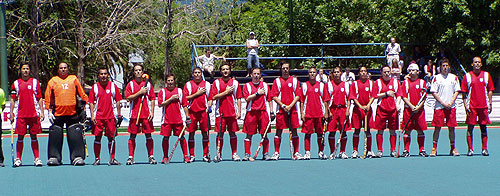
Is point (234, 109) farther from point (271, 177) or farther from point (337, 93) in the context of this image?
point (271, 177)

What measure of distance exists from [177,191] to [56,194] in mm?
1569

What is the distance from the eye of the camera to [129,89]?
13117 mm

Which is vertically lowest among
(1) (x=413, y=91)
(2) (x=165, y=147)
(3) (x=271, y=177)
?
(3) (x=271, y=177)

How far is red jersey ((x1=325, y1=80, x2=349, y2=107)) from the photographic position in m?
13.7

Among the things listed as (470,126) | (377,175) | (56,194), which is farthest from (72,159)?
(470,126)

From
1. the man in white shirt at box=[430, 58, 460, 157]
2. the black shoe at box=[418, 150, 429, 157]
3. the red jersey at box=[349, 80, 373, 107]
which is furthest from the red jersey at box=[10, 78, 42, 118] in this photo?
the man in white shirt at box=[430, 58, 460, 157]

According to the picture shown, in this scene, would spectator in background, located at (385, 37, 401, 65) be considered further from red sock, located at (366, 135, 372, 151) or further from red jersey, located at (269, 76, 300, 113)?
red jersey, located at (269, 76, 300, 113)

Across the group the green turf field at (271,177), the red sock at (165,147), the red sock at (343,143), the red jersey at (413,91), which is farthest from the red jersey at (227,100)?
the red jersey at (413,91)

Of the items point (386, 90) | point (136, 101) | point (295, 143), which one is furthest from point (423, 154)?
point (136, 101)

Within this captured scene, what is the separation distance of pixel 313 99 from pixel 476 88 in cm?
326

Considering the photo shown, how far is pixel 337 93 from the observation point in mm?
13711

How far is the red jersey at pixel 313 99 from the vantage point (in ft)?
44.9

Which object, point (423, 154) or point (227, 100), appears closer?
point (227, 100)

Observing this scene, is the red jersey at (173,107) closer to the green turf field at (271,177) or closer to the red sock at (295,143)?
the green turf field at (271,177)
